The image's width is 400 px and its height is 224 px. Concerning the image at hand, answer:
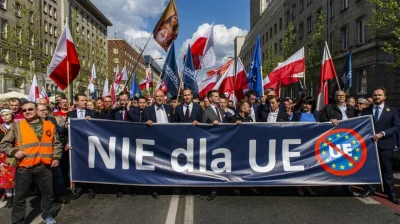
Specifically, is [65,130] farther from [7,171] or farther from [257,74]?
[257,74]

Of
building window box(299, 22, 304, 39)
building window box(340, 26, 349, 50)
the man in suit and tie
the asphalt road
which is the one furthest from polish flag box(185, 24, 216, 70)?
building window box(299, 22, 304, 39)

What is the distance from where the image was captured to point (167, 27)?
9.54 m

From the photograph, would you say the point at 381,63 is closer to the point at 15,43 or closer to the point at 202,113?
the point at 202,113

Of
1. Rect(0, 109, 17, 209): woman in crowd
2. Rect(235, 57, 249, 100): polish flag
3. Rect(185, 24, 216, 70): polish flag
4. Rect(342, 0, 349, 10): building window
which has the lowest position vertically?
Rect(0, 109, 17, 209): woman in crowd

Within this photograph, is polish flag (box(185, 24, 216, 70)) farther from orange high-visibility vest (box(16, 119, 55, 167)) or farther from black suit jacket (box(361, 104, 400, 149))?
orange high-visibility vest (box(16, 119, 55, 167))

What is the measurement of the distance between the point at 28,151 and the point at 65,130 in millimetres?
1710

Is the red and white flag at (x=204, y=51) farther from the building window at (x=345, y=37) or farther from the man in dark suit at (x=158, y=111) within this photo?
the building window at (x=345, y=37)

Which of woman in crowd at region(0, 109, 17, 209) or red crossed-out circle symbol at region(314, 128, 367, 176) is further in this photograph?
red crossed-out circle symbol at region(314, 128, 367, 176)

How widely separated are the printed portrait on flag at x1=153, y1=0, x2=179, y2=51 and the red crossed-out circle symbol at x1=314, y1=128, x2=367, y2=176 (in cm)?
512

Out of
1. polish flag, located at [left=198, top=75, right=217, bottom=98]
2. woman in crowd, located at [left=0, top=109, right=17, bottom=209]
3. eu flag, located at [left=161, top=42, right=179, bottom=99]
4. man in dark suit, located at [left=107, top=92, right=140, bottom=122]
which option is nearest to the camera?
woman in crowd, located at [left=0, top=109, right=17, bottom=209]

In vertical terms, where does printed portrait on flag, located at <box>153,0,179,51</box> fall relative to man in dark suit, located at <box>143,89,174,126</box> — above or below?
above

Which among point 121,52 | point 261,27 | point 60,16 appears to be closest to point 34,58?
point 60,16

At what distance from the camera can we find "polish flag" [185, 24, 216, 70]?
10.1m

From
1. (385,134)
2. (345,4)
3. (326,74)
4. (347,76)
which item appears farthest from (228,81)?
→ (345,4)
